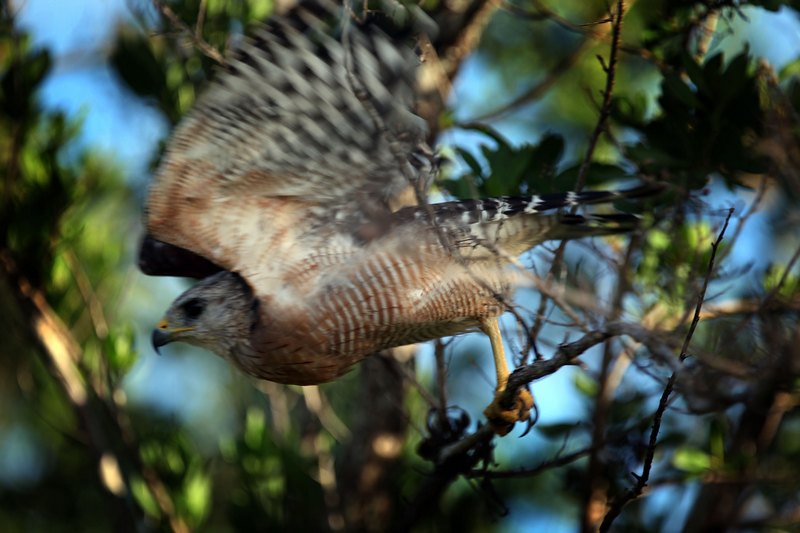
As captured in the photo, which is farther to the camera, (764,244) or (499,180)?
(764,244)

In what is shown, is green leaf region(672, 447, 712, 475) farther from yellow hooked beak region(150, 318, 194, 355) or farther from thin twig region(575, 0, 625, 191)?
yellow hooked beak region(150, 318, 194, 355)

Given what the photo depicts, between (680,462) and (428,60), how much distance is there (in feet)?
7.47

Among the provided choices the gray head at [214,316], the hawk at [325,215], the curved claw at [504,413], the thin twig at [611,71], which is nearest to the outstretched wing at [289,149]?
the hawk at [325,215]

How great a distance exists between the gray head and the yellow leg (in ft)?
3.25

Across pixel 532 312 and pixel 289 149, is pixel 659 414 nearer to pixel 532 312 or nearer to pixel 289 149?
pixel 532 312

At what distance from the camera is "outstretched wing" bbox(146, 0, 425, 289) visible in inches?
154

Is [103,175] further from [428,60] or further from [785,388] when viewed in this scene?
[785,388]

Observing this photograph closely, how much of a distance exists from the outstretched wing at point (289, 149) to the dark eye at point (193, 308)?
0.27 m

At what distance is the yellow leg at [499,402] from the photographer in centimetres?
402

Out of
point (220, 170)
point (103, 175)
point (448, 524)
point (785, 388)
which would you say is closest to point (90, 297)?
point (103, 175)

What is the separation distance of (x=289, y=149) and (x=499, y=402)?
1.29 meters

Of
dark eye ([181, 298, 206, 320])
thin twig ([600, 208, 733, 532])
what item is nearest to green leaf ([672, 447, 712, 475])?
thin twig ([600, 208, 733, 532])

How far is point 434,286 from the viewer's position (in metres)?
4.12

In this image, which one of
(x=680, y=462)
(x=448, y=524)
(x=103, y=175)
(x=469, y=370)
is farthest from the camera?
(x=469, y=370)
